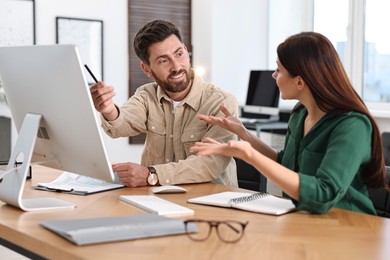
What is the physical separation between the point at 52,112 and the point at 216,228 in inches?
26.8

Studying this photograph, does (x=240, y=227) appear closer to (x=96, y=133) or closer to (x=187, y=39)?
(x=96, y=133)

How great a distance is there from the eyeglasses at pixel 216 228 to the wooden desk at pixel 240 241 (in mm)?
21

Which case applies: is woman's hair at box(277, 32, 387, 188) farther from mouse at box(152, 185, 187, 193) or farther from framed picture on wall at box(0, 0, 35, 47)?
framed picture on wall at box(0, 0, 35, 47)

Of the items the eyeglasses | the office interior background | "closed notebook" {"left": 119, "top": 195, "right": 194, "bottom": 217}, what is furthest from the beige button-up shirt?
the office interior background

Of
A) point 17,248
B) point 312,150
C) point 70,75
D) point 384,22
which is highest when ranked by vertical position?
point 384,22

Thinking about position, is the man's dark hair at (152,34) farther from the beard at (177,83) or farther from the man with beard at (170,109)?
the beard at (177,83)

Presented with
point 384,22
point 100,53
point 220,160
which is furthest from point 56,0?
point 220,160

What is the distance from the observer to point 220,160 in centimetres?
247

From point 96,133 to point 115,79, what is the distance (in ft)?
13.9

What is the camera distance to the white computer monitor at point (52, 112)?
1.77 metres

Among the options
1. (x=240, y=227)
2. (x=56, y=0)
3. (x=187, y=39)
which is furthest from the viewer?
(x=187, y=39)

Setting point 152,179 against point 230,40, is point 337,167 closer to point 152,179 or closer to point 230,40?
point 152,179

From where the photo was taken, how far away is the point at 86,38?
5.80m

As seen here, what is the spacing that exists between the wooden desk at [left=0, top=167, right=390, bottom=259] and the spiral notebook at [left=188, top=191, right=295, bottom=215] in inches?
1.1
